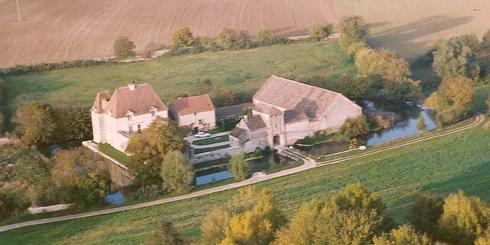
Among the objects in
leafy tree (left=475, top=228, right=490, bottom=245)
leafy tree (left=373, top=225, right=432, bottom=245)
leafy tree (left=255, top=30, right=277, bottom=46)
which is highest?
leafy tree (left=255, top=30, right=277, bottom=46)

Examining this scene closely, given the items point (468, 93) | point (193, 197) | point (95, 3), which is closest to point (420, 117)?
point (468, 93)

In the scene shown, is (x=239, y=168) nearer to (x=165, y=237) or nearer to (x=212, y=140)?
(x=212, y=140)

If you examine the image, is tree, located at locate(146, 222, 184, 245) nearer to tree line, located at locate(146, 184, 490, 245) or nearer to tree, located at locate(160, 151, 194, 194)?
tree line, located at locate(146, 184, 490, 245)

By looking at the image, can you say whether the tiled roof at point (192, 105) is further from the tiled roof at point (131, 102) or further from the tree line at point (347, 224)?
the tree line at point (347, 224)

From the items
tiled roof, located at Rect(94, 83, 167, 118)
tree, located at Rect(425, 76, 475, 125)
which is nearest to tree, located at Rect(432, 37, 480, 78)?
tree, located at Rect(425, 76, 475, 125)

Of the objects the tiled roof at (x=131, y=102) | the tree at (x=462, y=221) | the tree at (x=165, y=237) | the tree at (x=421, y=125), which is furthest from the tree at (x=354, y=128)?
the tree at (x=165, y=237)

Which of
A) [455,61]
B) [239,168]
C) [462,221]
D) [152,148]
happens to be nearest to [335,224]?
[462,221]
